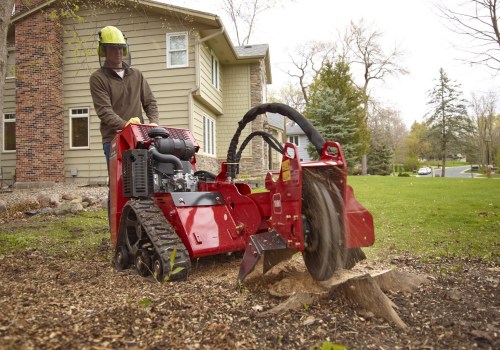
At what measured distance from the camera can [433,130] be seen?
47719 millimetres

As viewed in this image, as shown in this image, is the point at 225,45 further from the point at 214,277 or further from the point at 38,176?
the point at 214,277

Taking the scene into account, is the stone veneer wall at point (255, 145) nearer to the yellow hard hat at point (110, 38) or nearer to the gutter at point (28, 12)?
the gutter at point (28, 12)

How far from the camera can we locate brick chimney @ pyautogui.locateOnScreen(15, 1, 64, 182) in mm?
14250

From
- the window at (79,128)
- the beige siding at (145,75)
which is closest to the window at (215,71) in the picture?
the beige siding at (145,75)

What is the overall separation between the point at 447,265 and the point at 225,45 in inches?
560

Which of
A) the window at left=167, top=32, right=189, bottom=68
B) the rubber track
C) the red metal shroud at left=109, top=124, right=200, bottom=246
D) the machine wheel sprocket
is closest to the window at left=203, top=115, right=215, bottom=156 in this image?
the window at left=167, top=32, right=189, bottom=68

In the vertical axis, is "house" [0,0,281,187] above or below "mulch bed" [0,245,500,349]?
above

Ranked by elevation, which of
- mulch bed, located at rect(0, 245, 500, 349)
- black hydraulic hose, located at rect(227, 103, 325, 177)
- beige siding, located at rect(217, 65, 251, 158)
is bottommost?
mulch bed, located at rect(0, 245, 500, 349)

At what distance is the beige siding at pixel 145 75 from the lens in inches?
560


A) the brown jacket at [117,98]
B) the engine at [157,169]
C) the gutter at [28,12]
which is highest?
the gutter at [28,12]

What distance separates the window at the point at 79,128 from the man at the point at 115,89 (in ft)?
35.5

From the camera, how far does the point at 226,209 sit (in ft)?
12.6

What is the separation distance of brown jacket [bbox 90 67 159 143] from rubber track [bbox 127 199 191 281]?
109cm

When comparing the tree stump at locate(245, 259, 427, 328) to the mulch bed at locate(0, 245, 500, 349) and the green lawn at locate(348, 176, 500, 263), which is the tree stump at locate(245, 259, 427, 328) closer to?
the mulch bed at locate(0, 245, 500, 349)
